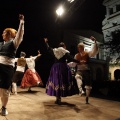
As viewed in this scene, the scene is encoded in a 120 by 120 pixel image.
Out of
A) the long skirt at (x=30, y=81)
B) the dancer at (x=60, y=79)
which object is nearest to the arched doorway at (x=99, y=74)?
the long skirt at (x=30, y=81)

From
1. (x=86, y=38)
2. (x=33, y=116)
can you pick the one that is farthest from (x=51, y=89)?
(x=86, y=38)

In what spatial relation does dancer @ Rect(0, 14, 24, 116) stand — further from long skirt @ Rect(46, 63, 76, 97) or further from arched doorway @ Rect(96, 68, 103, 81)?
arched doorway @ Rect(96, 68, 103, 81)

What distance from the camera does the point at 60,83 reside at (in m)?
4.92

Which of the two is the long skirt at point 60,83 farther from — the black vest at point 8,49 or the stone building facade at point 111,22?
the stone building facade at point 111,22

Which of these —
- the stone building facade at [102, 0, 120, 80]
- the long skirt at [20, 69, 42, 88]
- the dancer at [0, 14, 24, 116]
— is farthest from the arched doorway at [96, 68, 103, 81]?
the dancer at [0, 14, 24, 116]

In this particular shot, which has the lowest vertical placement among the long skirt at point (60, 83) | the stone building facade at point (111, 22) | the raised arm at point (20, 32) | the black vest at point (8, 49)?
the long skirt at point (60, 83)

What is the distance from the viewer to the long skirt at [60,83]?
15.9ft

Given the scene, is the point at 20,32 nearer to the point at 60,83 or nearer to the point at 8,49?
the point at 8,49

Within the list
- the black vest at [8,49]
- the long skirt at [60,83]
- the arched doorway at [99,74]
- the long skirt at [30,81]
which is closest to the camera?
the black vest at [8,49]

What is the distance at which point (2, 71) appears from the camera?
361 centimetres

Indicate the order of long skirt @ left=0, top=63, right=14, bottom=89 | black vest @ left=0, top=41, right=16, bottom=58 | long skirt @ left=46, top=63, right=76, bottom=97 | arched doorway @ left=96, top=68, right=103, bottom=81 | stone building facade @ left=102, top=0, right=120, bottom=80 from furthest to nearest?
1. stone building facade @ left=102, top=0, right=120, bottom=80
2. arched doorway @ left=96, top=68, right=103, bottom=81
3. long skirt @ left=46, top=63, right=76, bottom=97
4. black vest @ left=0, top=41, right=16, bottom=58
5. long skirt @ left=0, top=63, right=14, bottom=89

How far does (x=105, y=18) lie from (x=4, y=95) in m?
34.5

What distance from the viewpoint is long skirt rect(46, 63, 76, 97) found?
15.9 feet

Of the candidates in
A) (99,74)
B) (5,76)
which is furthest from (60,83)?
(99,74)
